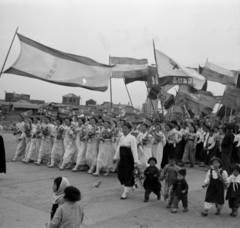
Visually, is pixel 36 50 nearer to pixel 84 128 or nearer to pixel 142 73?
pixel 84 128

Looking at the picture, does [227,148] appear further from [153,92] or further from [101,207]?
[153,92]

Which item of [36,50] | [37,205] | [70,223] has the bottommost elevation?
[37,205]

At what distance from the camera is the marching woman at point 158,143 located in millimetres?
9641

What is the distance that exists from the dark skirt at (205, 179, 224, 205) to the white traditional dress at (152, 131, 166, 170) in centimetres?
375

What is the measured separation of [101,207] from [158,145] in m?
4.35

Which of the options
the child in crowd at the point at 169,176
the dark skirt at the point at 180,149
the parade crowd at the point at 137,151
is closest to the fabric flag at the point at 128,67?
the parade crowd at the point at 137,151

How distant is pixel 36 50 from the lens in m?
10.2

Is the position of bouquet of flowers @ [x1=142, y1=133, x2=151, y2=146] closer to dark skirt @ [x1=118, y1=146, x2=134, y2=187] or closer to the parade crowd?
the parade crowd

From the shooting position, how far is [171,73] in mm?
15156

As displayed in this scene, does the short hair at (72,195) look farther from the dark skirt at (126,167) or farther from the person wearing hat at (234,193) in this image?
the dark skirt at (126,167)

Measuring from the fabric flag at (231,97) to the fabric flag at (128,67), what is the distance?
4.92 metres

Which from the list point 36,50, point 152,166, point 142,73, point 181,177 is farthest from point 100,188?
point 142,73

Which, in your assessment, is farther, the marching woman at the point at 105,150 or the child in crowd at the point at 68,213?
the marching woman at the point at 105,150

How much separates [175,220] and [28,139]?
7.52 meters
